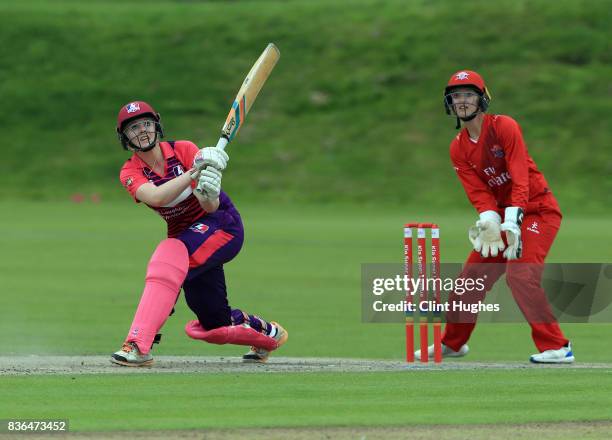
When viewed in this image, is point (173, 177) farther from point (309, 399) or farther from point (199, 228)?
point (309, 399)

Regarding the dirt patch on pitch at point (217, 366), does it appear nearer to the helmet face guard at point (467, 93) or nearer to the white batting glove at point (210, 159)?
the white batting glove at point (210, 159)

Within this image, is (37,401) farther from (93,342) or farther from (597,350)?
(597,350)

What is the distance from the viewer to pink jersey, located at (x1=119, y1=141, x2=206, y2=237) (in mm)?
9523

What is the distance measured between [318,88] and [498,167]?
36835 millimetres

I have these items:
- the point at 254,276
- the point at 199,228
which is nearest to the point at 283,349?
the point at 199,228

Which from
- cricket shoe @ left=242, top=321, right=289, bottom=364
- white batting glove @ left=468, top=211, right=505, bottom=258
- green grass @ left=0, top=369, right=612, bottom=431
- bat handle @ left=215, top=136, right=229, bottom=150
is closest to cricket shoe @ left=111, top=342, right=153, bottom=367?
green grass @ left=0, top=369, right=612, bottom=431

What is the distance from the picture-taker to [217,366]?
977 centimetres

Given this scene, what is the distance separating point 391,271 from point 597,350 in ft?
11.9

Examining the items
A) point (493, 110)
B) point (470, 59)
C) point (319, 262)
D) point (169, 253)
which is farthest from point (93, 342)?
point (470, 59)

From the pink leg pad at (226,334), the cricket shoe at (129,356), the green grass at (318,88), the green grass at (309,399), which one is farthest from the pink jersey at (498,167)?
the green grass at (318,88)

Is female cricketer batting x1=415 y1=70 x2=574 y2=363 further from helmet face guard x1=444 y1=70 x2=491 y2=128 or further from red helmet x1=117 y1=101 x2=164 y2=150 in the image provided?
red helmet x1=117 y1=101 x2=164 y2=150

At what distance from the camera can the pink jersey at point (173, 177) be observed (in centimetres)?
952

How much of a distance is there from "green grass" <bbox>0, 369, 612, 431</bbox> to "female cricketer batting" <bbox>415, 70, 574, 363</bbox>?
717 millimetres

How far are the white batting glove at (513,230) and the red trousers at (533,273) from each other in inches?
10.1
